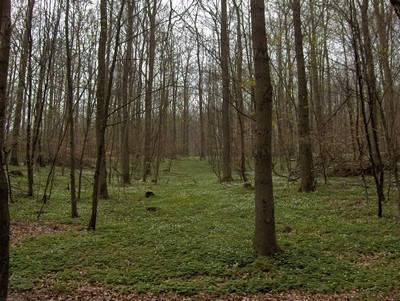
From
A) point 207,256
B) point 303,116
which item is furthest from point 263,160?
point 303,116

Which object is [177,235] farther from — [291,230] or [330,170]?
[330,170]

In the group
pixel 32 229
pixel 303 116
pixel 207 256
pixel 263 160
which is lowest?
pixel 207 256

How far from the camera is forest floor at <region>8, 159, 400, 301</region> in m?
6.13

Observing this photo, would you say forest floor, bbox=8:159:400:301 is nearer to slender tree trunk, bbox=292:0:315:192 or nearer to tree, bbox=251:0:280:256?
tree, bbox=251:0:280:256

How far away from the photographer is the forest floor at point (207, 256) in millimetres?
6133

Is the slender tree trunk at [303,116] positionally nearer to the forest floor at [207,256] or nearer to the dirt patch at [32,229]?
the forest floor at [207,256]

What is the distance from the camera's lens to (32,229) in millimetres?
10352

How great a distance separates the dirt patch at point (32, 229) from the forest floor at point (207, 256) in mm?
30

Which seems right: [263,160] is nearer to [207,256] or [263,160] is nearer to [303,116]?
[207,256]

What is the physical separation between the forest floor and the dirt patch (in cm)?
3

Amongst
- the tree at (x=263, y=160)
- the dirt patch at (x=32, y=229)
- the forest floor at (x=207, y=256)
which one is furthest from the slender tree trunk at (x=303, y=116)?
the dirt patch at (x=32, y=229)

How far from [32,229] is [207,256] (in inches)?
234

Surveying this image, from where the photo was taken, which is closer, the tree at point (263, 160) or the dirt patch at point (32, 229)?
the tree at point (263, 160)

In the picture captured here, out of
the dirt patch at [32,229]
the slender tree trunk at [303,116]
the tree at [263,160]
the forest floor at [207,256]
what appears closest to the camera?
the forest floor at [207,256]
